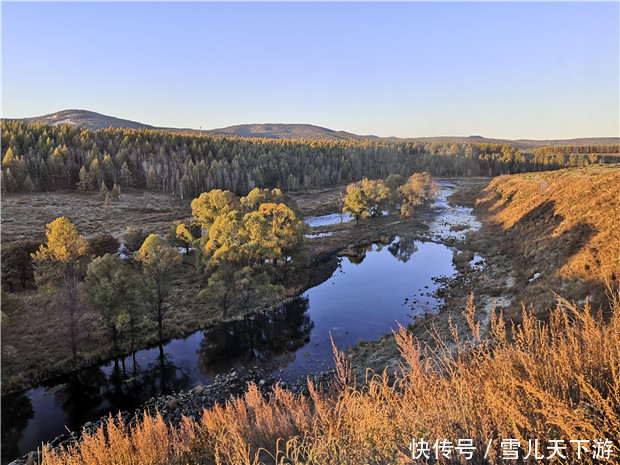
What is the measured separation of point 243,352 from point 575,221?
109 ft

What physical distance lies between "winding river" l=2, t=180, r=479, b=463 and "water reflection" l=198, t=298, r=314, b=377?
74mm

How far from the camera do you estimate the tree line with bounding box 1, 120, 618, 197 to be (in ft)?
302

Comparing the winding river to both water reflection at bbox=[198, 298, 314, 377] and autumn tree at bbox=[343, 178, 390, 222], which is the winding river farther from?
autumn tree at bbox=[343, 178, 390, 222]

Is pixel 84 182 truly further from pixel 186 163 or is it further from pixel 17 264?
pixel 17 264

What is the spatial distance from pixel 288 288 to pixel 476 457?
110ft

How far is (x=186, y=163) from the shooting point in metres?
107

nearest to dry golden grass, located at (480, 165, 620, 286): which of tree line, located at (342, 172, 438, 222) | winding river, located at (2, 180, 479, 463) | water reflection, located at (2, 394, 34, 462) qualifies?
winding river, located at (2, 180, 479, 463)

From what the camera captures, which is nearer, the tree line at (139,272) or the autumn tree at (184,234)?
the tree line at (139,272)

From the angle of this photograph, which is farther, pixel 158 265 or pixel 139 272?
pixel 139 272

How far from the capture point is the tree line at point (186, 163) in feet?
302

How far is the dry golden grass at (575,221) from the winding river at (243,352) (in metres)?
11.1

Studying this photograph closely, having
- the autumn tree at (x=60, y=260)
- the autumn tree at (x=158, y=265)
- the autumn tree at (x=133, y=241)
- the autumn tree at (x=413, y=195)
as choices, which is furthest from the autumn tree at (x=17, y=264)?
the autumn tree at (x=413, y=195)

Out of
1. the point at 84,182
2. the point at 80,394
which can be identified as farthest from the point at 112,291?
the point at 84,182

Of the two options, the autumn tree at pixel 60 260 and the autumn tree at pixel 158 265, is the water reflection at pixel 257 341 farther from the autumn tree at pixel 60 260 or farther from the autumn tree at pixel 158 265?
the autumn tree at pixel 60 260
